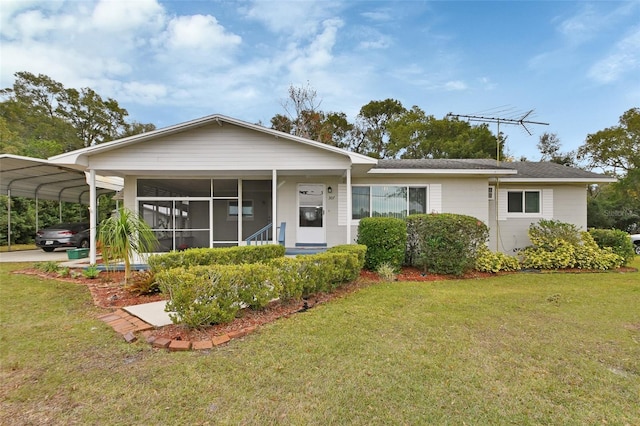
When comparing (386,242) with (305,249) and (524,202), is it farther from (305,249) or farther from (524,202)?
(524,202)

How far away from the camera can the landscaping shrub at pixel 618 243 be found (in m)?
9.20

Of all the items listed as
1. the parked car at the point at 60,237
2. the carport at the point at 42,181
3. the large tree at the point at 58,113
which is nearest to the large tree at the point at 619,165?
the carport at the point at 42,181

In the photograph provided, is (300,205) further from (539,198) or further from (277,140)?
(539,198)

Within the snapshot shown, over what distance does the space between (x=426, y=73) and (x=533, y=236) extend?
8464 millimetres

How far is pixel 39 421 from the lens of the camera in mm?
2123

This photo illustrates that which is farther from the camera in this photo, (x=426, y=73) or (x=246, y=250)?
(x=426, y=73)

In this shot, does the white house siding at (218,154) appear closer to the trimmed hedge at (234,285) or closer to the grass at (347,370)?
the trimmed hedge at (234,285)

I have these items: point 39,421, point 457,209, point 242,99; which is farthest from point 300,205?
point 242,99

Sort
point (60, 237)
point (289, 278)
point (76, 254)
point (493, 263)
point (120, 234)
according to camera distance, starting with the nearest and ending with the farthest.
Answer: point (289, 278), point (120, 234), point (493, 263), point (76, 254), point (60, 237)

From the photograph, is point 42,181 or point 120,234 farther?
point 42,181

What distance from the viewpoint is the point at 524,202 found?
10672 millimetres

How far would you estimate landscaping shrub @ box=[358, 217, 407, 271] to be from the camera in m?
7.48

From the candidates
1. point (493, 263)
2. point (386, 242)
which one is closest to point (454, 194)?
point (493, 263)

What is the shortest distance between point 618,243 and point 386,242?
26.1 feet
